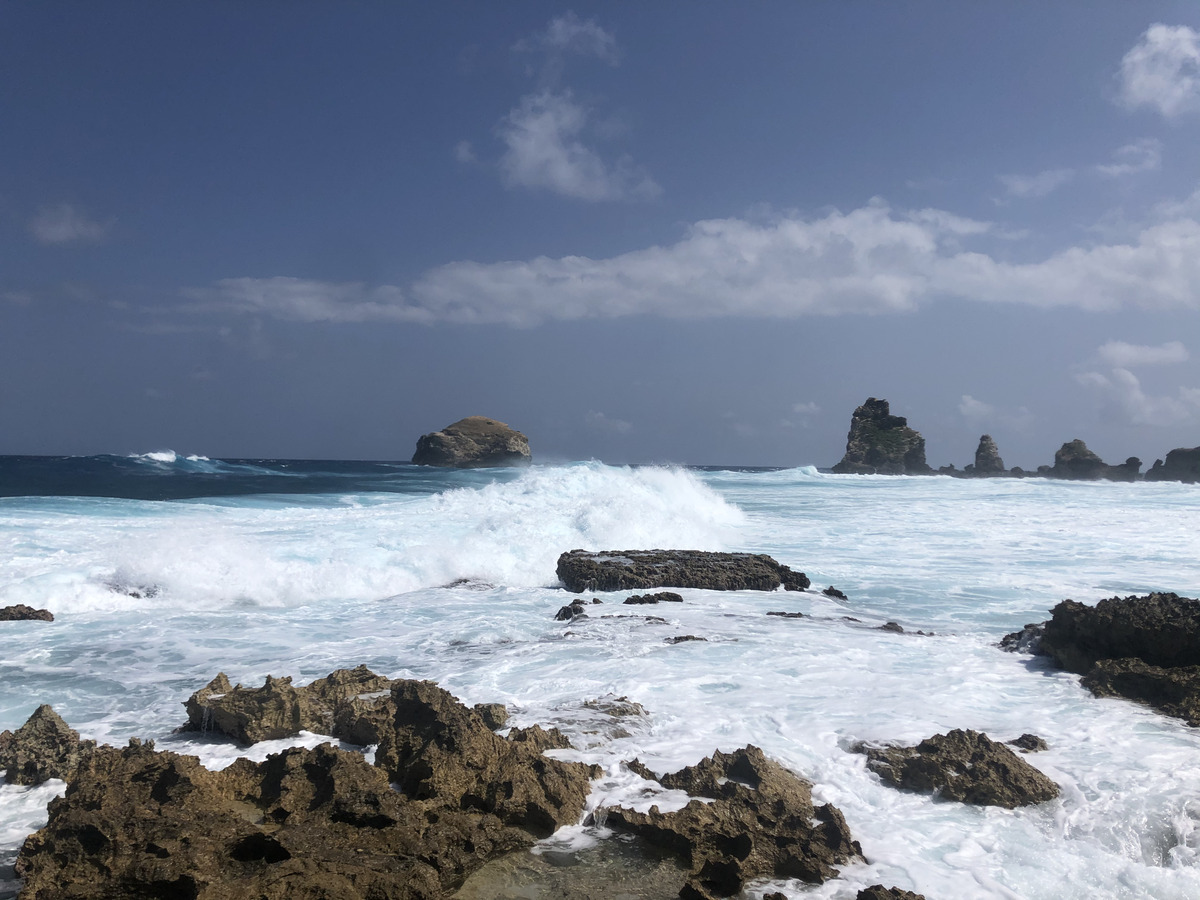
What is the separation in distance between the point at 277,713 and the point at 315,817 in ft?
4.99

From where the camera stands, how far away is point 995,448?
64.9 metres

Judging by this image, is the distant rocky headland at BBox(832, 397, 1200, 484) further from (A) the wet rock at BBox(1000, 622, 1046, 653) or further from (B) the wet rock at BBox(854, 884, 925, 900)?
(B) the wet rock at BBox(854, 884, 925, 900)

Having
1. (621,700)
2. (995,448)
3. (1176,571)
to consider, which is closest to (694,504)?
(1176,571)

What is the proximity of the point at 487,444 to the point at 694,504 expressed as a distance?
62385 mm

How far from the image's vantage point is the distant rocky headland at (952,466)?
173 ft

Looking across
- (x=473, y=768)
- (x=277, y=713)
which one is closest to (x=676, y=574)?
(x=277, y=713)

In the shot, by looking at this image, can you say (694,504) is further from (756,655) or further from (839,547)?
(756,655)

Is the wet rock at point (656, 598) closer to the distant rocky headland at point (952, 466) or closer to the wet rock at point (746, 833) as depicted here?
the wet rock at point (746, 833)

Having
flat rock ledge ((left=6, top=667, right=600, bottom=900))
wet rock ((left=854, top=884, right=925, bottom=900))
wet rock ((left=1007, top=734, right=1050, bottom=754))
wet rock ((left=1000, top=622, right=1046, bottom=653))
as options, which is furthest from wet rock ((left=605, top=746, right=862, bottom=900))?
wet rock ((left=1000, top=622, right=1046, bottom=653))

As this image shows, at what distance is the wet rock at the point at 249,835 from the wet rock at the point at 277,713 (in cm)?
71

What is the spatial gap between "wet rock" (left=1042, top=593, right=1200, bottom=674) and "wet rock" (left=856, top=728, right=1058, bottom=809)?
3.10m

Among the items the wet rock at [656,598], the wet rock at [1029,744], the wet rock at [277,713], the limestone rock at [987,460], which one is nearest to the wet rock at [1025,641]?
the wet rock at [1029,744]

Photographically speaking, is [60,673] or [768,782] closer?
[768,782]

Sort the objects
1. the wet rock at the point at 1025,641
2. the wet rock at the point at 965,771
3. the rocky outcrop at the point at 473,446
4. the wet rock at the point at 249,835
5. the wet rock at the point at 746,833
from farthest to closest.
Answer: the rocky outcrop at the point at 473,446 < the wet rock at the point at 1025,641 < the wet rock at the point at 965,771 < the wet rock at the point at 746,833 < the wet rock at the point at 249,835
